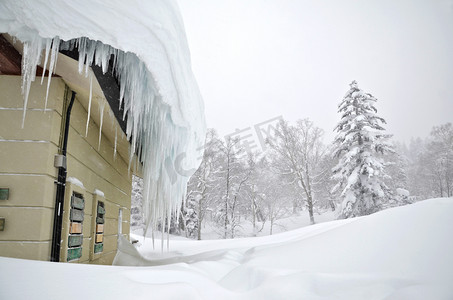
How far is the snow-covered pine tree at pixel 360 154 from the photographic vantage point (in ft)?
35.4

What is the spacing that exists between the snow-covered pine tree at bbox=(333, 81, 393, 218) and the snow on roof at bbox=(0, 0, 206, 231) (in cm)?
974

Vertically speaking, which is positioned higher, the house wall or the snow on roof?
the snow on roof

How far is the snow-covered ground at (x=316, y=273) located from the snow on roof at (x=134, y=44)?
57.2 inches

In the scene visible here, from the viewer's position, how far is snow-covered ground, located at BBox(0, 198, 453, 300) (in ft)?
5.09

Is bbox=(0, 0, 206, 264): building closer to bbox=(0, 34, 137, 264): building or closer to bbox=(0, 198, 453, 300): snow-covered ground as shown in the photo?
bbox=(0, 34, 137, 264): building

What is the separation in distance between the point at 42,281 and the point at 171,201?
8.16 feet

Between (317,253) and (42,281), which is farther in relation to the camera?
(317,253)

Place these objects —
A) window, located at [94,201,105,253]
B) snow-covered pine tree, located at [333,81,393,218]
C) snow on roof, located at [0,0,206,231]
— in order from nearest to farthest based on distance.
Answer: snow on roof, located at [0,0,206,231] → window, located at [94,201,105,253] → snow-covered pine tree, located at [333,81,393,218]

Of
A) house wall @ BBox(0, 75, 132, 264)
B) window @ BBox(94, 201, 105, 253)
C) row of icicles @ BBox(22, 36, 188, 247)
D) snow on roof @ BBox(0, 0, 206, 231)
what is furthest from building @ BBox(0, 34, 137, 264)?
window @ BBox(94, 201, 105, 253)

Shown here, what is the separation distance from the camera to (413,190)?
27.0 m

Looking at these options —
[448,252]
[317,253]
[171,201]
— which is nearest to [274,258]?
[317,253]

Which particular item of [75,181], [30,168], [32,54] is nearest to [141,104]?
[32,54]

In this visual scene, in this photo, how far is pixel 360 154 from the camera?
11.2 meters

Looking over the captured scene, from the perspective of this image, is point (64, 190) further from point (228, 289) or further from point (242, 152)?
point (242, 152)
